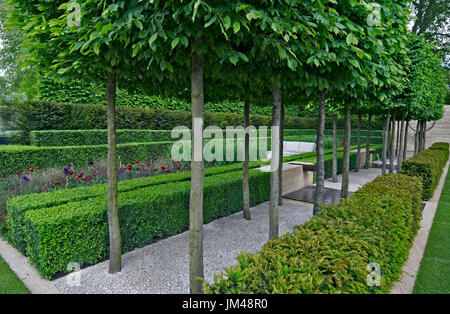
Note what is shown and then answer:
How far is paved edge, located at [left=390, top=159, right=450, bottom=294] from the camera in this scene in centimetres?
333

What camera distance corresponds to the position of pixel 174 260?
387cm

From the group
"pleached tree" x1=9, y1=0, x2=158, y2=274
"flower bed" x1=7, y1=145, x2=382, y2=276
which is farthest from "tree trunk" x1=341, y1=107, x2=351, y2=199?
"pleached tree" x1=9, y1=0, x2=158, y2=274

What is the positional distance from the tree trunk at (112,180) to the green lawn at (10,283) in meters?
0.95

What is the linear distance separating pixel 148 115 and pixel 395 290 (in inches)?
471

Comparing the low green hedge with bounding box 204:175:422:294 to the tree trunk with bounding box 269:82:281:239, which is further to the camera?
the tree trunk with bounding box 269:82:281:239

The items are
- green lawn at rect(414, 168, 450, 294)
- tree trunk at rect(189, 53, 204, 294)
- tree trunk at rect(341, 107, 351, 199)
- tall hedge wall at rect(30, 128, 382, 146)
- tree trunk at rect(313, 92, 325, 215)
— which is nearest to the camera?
tree trunk at rect(189, 53, 204, 294)

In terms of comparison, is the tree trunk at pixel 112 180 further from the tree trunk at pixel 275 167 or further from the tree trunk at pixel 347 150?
the tree trunk at pixel 347 150

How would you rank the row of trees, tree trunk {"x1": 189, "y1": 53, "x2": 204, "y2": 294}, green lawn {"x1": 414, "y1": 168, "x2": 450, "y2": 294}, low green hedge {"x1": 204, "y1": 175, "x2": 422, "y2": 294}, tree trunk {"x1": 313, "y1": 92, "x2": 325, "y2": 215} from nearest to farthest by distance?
low green hedge {"x1": 204, "y1": 175, "x2": 422, "y2": 294} < the row of trees < tree trunk {"x1": 189, "y1": 53, "x2": 204, "y2": 294} < green lawn {"x1": 414, "y1": 168, "x2": 450, "y2": 294} < tree trunk {"x1": 313, "y1": 92, "x2": 325, "y2": 215}

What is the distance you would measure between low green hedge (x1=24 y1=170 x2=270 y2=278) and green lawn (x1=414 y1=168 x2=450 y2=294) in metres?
3.40

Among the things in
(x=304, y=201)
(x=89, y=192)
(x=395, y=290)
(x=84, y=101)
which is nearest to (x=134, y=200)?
(x=89, y=192)

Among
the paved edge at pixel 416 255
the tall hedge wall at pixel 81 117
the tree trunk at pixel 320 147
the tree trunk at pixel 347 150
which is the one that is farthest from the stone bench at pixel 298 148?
the tree trunk at pixel 320 147

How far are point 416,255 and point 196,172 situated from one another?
380cm

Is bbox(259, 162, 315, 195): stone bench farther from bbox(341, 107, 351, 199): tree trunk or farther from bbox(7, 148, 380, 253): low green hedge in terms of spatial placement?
bbox(7, 148, 380, 253): low green hedge

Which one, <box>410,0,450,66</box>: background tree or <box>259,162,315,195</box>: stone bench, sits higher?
<box>410,0,450,66</box>: background tree
